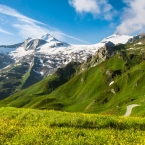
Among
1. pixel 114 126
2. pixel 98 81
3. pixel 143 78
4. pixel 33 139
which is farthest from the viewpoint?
pixel 98 81

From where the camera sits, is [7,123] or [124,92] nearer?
[7,123]

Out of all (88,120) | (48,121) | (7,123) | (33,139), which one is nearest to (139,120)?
(88,120)

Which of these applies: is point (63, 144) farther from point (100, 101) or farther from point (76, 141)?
point (100, 101)

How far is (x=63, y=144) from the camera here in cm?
1652

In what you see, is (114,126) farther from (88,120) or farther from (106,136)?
(106,136)

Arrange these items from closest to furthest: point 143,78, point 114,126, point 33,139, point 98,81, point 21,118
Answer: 1. point 33,139
2. point 114,126
3. point 21,118
4. point 143,78
5. point 98,81

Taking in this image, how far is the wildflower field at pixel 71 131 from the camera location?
17.2 meters

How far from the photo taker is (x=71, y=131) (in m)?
19.8

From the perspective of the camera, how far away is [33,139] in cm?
1764

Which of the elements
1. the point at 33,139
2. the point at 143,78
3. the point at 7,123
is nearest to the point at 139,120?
the point at 33,139

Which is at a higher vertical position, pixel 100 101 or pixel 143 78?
pixel 143 78

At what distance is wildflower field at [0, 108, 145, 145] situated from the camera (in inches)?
679

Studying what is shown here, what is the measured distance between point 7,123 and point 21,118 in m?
3.24

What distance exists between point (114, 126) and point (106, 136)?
177 inches
